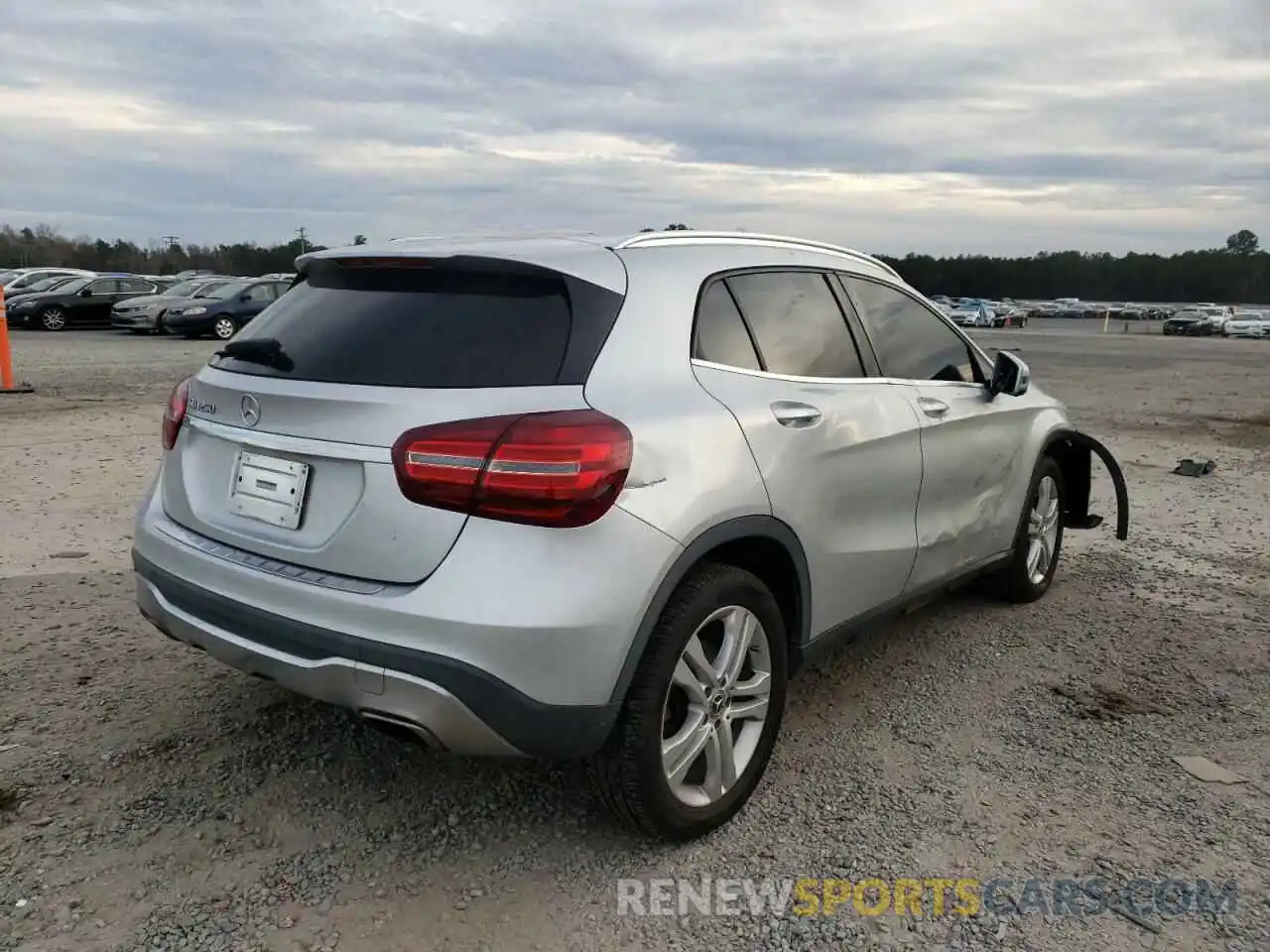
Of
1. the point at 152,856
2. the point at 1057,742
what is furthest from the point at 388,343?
the point at 1057,742

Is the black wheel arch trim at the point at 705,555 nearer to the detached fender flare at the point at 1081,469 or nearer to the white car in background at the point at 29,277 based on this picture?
the detached fender flare at the point at 1081,469

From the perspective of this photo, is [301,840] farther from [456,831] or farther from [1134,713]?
[1134,713]

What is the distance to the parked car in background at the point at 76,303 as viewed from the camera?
85.3 ft

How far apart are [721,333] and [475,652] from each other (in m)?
1.26

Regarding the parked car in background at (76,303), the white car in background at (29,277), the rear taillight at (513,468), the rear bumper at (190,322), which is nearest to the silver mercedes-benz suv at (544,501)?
the rear taillight at (513,468)

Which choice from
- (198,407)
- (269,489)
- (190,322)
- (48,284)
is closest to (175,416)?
(198,407)

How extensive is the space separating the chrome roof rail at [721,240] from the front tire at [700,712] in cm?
102

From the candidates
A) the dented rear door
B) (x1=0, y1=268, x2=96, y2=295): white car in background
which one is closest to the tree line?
(x1=0, y1=268, x2=96, y2=295): white car in background

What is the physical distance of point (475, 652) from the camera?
2.38 meters

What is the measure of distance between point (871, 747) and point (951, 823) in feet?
1.72

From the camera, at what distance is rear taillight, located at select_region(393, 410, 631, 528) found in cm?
240

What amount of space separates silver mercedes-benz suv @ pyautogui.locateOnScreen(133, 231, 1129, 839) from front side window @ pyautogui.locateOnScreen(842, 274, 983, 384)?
35cm

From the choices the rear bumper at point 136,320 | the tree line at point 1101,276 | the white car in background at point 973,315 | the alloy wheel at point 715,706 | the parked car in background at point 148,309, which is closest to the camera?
the alloy wheel at point 715,706

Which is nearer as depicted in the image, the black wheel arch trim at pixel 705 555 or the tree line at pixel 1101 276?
the black wheel arch trim at pixel 705 555
